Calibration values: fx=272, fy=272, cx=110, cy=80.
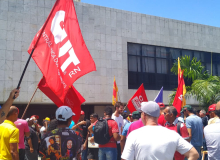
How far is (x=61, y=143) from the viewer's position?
343 centimetres

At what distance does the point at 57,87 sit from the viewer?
16.8 feet

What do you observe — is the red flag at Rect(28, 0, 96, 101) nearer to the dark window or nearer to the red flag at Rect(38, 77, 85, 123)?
the red flag at Rect(38, 77, 85, 123)

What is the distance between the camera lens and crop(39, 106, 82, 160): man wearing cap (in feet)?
11.2

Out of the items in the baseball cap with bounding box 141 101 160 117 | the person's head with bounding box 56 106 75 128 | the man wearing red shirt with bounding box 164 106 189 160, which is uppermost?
the baseball cap with bounding box 141 101 160 117

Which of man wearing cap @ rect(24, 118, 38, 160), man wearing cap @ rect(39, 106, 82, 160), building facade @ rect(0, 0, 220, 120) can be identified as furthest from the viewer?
building facade @ rect(0, 0, 220, 120)

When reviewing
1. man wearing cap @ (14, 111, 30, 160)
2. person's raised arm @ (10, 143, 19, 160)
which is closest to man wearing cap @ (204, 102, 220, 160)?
person's raised arm @ (10, 143, 19, 160)

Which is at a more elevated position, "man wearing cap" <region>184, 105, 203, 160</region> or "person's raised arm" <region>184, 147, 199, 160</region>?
"person's raised arm" <region>184, 147, 199, 160</region>

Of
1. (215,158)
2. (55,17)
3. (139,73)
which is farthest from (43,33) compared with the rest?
(139,73)

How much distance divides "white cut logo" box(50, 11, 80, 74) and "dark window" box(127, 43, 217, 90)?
536 inches

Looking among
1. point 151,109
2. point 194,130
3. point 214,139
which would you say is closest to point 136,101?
point 194,130

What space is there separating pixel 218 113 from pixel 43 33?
350 centimetres

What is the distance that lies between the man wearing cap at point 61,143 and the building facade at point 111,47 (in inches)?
481

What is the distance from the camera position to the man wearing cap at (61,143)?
342 cm

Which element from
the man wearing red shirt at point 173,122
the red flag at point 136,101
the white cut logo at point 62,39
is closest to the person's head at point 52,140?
the white cut logo at point 62,39
